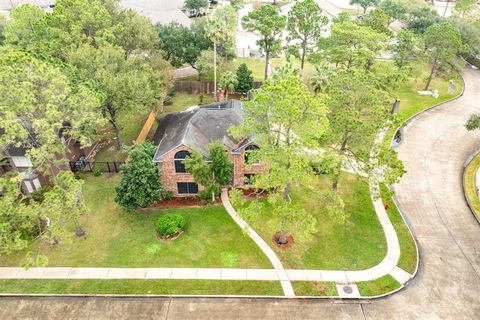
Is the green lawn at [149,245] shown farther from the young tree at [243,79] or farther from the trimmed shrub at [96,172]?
the young tree at [243,79]

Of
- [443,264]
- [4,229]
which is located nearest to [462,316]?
[443,264]

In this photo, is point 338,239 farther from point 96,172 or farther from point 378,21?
point 378,21

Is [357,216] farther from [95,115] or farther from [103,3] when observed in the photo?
[103,3]

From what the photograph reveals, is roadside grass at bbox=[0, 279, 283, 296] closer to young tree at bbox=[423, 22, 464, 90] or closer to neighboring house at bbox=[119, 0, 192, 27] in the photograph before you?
young tree at bbox=[423, 22, 464, 90]

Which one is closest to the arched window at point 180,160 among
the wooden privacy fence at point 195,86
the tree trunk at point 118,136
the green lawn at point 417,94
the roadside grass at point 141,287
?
the roadside grass at point 141,287

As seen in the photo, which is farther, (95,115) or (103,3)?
(103,3)

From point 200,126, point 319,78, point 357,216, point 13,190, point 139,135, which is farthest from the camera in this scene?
point 319,78

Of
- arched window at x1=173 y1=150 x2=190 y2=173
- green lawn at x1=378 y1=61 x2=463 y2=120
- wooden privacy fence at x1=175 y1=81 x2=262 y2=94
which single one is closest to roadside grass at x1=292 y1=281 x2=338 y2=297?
arched window at x1=173 y1=150 x2=190 y2=173
